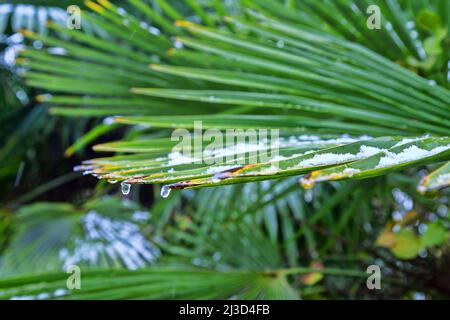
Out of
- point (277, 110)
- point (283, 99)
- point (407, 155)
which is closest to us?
point (407, 155)

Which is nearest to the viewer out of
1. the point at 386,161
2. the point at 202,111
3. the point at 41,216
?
the point at 386,161

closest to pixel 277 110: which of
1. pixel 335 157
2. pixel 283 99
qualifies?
pixel 283 99

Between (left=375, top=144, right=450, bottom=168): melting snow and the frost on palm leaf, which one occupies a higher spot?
the frost on palm leaf

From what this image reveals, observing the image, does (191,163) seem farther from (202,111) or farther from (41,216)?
(41,216)

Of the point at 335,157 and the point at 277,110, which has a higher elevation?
the point at 277,110

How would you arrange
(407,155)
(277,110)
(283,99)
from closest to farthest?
1. (407,155)
2. (283,99)
3. (277,110)

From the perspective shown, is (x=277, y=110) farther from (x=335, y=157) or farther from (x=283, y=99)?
(x=335, y=157)

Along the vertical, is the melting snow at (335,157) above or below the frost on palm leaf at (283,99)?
below
